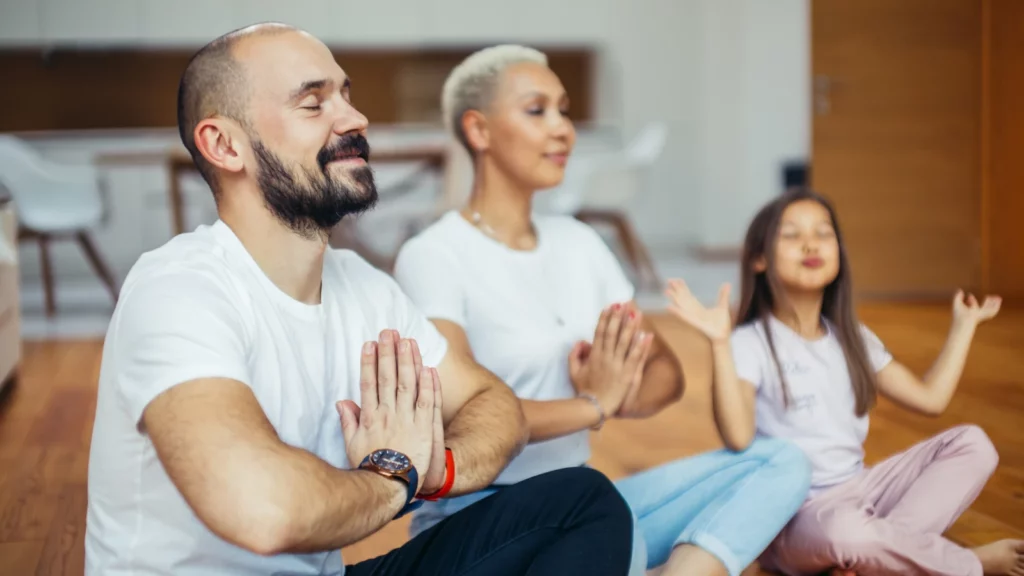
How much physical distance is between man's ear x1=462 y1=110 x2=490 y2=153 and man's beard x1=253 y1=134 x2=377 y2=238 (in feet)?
1.40

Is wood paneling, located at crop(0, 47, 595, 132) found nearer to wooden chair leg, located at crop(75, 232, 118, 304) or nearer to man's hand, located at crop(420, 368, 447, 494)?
wooden chair leg, located at crop(75, 232, 118, 304)

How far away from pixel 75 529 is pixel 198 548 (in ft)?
3.87

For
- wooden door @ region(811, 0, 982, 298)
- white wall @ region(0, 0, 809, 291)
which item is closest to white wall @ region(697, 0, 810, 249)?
white wall @ region(0, 0, 809, 291)

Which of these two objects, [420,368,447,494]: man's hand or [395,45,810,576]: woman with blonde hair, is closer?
[420,368,447,494]: man's hand

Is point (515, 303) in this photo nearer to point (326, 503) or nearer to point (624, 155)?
point (326, 503)

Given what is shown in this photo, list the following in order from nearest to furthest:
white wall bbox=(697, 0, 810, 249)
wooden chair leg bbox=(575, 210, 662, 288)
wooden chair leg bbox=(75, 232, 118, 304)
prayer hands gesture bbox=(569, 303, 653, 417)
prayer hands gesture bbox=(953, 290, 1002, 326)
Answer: prayer hands gesture bbox=(569, 303, 653, 417) → prayer hands gesture bbox=(953, 290, 1002, 326) → wooden chair leg bbox=(75, 232, 118, 304) → wooden chair leg bbox=(575, 210, 662, 288) → white wall bbox=(697, 0, 810, 249)

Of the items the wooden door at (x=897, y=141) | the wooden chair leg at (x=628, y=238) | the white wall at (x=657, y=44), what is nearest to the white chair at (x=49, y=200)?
the white wall at (x=657, y=44)

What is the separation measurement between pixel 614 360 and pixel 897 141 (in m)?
3.88

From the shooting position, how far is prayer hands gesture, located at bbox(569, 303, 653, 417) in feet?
4.98

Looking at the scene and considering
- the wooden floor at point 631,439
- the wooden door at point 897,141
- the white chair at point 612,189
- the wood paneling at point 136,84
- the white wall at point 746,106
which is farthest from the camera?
the wood paneling at point 136,84

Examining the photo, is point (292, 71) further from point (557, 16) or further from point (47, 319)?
point (557, 16)

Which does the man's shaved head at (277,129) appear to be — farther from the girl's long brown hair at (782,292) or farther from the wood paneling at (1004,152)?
the wood paneling at (1004,152)

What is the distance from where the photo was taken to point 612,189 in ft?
18.2

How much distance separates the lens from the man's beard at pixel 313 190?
3.86 feet
